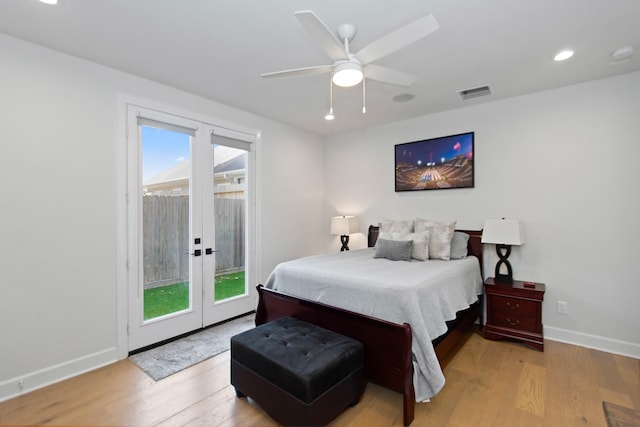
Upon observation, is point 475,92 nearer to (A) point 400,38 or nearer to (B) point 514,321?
(A) point 400,38

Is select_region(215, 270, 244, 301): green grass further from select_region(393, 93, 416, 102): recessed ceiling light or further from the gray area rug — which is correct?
select_region(393, 93, 416, 102): recessed ceiling light

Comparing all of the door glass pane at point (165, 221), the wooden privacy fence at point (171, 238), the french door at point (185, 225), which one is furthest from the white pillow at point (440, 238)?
the door glass pane at point (165, 221)

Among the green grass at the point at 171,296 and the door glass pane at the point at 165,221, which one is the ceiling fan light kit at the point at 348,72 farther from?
the green grass at the point at 171,296

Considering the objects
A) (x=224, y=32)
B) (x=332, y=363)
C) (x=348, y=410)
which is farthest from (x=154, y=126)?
(x=348, y=410)

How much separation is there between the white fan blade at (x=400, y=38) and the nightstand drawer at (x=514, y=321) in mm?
2904

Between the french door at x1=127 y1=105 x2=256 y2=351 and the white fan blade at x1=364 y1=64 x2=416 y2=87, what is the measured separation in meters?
2.19

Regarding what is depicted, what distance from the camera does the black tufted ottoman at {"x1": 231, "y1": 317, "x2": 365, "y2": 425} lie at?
67.2 inches

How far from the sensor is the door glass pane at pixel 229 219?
364cm

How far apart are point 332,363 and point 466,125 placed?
11.0 ft

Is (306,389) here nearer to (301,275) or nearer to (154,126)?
(301,275)

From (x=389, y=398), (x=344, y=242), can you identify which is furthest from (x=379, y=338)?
(x=344, y=242)

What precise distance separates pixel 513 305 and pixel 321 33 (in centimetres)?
319

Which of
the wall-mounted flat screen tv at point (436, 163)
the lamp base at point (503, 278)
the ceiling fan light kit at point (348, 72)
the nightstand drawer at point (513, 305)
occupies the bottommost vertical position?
the nightstand drawer at point (513, 305)

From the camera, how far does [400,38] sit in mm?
1670
